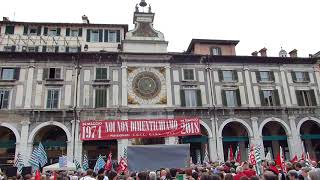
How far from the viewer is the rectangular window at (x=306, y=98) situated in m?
35.3

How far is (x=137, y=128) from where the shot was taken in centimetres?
2995

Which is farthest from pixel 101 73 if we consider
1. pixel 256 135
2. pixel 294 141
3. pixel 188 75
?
pixel 294 141

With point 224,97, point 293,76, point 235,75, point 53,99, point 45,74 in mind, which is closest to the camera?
point 53,99

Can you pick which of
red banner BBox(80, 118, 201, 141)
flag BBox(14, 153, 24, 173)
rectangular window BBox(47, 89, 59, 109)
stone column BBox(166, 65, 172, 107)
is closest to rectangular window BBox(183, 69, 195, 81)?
stone column BBox(166, 65, 172, 107)

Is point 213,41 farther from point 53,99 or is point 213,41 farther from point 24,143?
point 24,143

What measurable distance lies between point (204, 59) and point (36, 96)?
1843cm

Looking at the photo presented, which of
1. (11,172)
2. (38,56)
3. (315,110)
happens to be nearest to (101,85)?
(38,56)

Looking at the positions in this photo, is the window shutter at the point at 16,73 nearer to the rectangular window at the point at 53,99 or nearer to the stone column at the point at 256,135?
the rectangular window at the point at 53,99

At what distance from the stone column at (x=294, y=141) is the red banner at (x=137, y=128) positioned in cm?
1100

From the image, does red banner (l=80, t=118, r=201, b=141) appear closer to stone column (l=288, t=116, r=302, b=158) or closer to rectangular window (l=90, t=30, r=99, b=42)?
stone column (l=288, t=116, r=302, b=158)

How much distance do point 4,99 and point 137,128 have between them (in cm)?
1351

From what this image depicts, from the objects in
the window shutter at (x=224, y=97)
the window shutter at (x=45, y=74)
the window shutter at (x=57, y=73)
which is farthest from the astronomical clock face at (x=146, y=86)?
the window shutter at (x=45, y=74)

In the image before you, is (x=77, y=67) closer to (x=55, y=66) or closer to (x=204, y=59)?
(x=55, y=66)

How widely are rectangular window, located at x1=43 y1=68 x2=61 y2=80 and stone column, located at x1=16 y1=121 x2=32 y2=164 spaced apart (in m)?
5.19
